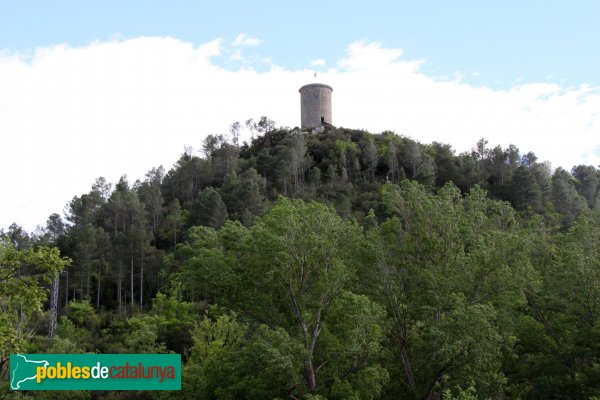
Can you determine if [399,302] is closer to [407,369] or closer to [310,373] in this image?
[407,369]

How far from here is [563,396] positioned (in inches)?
688

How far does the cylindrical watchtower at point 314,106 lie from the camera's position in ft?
291

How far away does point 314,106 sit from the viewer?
292 ft

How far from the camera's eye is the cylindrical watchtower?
8869cm

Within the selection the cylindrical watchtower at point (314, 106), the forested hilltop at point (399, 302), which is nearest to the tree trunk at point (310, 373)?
the forested hilltop at point (399, 302)

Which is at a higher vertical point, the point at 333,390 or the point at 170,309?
the point at 170,309

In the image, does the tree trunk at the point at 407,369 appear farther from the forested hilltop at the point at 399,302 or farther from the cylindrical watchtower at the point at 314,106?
the cylindrical watchtower at the point at 314,106

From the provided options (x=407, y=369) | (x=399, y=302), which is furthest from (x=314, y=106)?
(x=407, y=369)

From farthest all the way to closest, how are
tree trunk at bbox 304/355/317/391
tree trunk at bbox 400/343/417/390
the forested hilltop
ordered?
tree trunk at bbox 400/343/417/390 → tree trunk at bbox 304/355/317/391 → the forested hilltop

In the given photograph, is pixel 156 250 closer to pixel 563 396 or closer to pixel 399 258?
pixel 399 258

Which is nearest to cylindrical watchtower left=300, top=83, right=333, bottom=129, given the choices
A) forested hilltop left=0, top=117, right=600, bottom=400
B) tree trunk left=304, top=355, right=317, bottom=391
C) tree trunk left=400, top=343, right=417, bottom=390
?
forested hilltop left=0, top=117, right=600, bottom=400

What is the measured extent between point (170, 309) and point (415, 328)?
23591 mm

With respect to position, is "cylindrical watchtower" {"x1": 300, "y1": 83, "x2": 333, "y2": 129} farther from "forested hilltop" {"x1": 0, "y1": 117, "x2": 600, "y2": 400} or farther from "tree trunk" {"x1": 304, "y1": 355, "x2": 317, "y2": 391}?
"tree trunk" {"x1": 304, "y1": 355, "x2": 317, "y2": 391}

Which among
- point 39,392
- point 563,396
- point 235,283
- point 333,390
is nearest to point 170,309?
point 39,392
